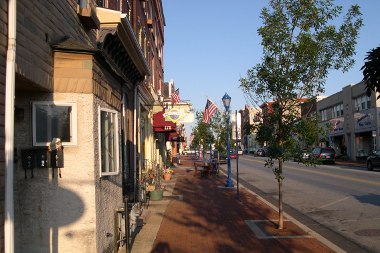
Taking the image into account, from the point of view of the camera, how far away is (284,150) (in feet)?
26.7

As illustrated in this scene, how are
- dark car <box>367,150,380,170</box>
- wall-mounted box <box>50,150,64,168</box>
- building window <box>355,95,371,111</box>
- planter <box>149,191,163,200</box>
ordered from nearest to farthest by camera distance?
wall-mounted box <box>50,150,64,168</box>
planter <box>149,191,163,200</box>
dark car <box>367,150,380,170</box>
building window <box>355,95,371,111</box>

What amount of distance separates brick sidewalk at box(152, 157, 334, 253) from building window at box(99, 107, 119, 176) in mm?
1973

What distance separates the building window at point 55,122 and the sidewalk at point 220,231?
2.86m

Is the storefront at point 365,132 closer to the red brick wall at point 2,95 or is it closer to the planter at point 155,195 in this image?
the planter at point 155,195

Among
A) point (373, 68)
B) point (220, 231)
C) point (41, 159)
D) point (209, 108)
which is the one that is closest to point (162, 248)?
point (220, 231)

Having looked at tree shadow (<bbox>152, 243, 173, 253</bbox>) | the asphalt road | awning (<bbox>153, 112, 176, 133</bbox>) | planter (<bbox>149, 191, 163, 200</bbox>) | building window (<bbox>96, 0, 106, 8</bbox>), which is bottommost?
the asphalt road

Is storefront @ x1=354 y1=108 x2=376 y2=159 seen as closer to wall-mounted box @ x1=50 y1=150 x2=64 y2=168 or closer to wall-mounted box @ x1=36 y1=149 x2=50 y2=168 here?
wall-mounted box @ x1=50 y1=150 x2=64 y2=168

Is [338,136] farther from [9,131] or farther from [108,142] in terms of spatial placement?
[9,131]

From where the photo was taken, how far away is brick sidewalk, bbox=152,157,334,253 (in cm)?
699

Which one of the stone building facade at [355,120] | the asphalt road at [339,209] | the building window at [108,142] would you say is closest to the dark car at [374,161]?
the asphalt road at [339,209]

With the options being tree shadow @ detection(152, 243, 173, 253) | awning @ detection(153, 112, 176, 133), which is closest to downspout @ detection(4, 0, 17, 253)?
tree shadow @ detection(152, 243, 173, 253)

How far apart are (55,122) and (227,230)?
499 centimetres

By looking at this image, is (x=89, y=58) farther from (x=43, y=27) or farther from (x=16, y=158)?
(x=16, y=158)

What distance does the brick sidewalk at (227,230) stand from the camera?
6.99m
